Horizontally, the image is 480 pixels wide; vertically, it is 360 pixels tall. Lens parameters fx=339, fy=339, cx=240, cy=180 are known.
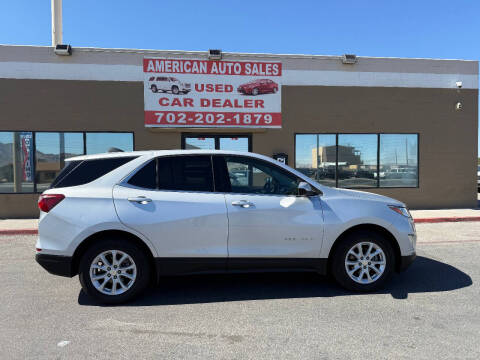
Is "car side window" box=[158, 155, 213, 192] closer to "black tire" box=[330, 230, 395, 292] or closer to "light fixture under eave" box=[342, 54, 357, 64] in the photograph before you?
"black tire" box=[330, 230, 395, 292]

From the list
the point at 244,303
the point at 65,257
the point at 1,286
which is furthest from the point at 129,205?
the point at 1,286

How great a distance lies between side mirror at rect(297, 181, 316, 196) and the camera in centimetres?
410

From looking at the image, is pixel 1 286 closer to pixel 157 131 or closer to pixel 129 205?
pixel 129 205

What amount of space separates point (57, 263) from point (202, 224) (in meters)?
1.71

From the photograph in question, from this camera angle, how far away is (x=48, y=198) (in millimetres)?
3936

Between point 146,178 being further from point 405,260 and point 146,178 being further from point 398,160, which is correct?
point 398,160

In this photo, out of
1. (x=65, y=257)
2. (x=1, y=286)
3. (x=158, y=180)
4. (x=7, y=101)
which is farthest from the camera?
(x=7, y=101)

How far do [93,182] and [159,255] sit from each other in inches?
46.3

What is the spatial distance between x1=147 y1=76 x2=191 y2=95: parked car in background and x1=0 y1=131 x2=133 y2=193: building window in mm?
2554

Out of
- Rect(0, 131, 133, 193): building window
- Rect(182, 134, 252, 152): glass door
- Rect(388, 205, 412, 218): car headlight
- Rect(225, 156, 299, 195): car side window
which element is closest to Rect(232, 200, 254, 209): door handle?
Rect(225, 156, 299, 195): car side window

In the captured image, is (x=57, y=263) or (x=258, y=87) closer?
(x=57, y=263)

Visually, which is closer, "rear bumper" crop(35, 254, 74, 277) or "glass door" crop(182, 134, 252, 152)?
"rear bumper" crop(35, 254, 74, 277)

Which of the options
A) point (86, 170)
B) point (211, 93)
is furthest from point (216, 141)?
point (86, 170)

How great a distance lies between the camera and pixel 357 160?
455 inches
